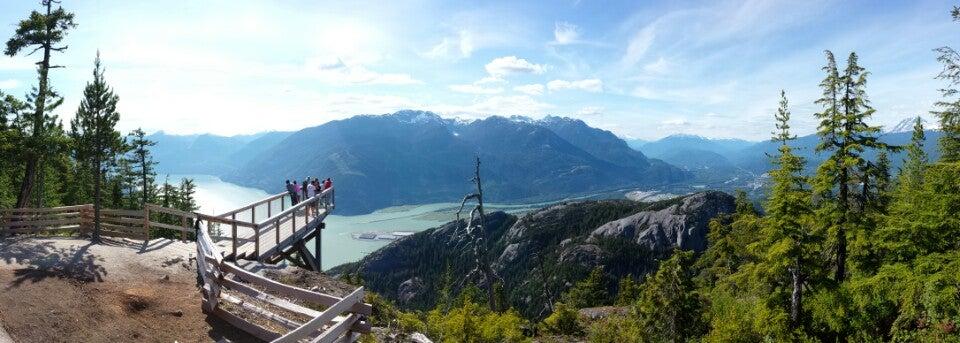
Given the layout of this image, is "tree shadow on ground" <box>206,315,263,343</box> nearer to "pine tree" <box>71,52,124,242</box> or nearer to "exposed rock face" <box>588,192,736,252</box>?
"pine tree" <box>71,52,124,242</box>

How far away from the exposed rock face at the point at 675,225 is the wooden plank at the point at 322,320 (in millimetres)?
134454

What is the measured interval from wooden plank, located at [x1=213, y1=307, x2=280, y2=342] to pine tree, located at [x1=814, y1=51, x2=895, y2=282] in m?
20.7

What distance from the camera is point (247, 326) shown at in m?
10.0

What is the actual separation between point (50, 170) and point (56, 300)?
4313cm

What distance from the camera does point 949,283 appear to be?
50.4 ft

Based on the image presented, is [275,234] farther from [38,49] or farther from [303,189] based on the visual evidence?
[38,49]

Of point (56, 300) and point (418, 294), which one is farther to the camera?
point (418, 294)

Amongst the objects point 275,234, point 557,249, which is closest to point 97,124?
point 275,234

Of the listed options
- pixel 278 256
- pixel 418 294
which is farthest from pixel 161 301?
pixel 418 294

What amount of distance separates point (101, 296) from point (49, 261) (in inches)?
169

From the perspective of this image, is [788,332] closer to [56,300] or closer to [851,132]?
[851,132]

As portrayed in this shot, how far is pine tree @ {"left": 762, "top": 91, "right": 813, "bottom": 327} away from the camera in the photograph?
19.7 m

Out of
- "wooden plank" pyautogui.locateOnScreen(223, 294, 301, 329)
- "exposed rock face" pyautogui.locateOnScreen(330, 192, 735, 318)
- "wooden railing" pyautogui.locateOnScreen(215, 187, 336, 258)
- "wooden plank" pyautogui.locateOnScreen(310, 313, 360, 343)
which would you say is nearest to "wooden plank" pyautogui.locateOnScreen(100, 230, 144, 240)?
"wooden railing" pyautogui.locateOnScreen(215, 187, 336, 258)

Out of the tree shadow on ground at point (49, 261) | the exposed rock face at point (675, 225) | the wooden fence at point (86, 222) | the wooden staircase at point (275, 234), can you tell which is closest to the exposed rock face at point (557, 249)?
the exposed rock face at point (675, 225)
